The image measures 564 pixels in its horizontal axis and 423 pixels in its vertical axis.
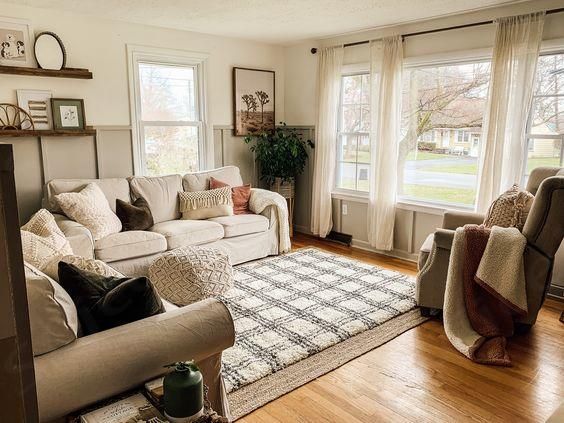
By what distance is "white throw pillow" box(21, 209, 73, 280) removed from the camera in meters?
1.92

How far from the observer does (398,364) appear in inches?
101

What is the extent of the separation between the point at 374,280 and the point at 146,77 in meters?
3.14

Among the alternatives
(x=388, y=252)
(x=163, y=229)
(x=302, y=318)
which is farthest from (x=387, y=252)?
(x=163, y=229)

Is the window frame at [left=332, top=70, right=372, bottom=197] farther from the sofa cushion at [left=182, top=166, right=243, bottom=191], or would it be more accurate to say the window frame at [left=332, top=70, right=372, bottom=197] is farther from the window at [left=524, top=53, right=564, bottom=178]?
the window at [left=524, top=53, right=564, bottom=178]

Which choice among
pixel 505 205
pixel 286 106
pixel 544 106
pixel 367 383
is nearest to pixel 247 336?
pixel 367 383

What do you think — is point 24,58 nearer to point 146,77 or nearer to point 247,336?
point 146,77

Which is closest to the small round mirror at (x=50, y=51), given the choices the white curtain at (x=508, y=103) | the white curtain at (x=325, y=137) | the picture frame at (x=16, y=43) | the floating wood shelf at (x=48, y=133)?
the picture frame at (x=16, y=43)

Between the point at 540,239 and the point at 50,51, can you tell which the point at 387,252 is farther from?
the point at 50,51

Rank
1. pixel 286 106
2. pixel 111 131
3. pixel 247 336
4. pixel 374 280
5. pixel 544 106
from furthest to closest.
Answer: pixel 286 106, pixel 111 131, pixel 374 280, pixel 544 106, pixel 247 336

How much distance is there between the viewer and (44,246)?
2.15 metres

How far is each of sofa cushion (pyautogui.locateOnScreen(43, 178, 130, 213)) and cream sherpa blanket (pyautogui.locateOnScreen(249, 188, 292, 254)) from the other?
1300 millimetres

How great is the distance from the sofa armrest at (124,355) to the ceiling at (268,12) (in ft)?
9.40

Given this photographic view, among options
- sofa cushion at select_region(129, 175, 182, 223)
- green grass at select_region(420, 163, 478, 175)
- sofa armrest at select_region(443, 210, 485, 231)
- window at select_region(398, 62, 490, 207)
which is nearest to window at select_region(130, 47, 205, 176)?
A: sofa cushion at select_region(129, 175, 182, 223)

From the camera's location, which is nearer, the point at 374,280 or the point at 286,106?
the point at 374,280
